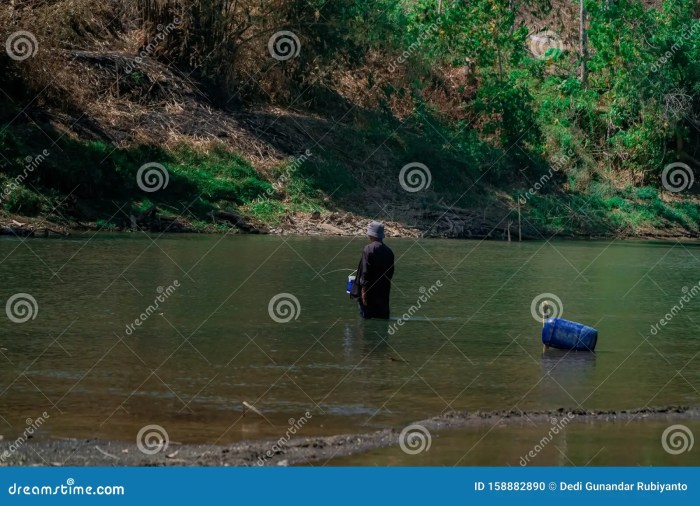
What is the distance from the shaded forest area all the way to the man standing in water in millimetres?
12661

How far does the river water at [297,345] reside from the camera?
31.8 ft

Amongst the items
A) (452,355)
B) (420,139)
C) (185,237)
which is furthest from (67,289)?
(420,139)

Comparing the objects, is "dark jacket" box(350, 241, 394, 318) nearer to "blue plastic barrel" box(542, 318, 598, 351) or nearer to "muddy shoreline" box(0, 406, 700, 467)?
"blue plastic barrel" box(542, 318, 598, 351)

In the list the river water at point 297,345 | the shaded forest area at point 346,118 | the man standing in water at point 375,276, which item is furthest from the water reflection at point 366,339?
the shaded forest area at point 346,118

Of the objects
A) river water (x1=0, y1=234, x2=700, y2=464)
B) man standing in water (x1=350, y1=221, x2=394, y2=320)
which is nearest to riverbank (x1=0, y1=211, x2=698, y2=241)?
river water (x1=0, y1=234, x2=700, y2=464)

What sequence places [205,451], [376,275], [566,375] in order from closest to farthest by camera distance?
[205,451], [566,375], [376,275]

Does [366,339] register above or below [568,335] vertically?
below

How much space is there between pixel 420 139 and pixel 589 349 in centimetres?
2550

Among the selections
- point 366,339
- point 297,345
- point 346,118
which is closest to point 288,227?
point 346,118

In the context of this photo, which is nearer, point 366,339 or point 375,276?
point 366,339

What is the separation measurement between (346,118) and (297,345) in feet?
81.7

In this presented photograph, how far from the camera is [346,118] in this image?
37.5 metres

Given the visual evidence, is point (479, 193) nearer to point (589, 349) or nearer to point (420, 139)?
point (420, 139)

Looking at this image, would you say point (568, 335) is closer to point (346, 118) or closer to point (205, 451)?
point (205, 451)
